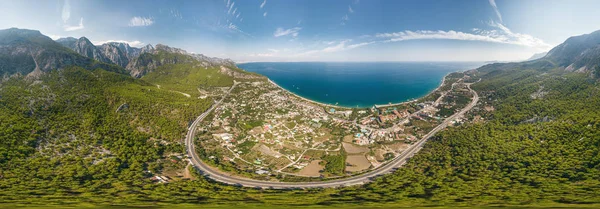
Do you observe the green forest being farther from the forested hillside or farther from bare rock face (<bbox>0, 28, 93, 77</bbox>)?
bare rock face (<bbox>0, 28, 93, 77</bbox>)

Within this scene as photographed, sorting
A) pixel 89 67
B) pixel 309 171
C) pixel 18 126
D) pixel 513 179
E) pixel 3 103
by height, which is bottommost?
pixel 309 171

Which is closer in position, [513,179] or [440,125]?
[513,179]

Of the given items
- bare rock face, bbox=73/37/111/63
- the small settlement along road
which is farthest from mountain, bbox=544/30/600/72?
bare rock face, bbox=73/37/111/63

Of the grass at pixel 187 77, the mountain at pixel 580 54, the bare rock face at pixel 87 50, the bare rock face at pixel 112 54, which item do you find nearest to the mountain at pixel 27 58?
the grass at pixel 187 77

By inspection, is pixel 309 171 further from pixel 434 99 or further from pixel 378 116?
pixel 434 99

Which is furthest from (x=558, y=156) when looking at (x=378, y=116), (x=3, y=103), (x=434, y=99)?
(x=3, y=103)
